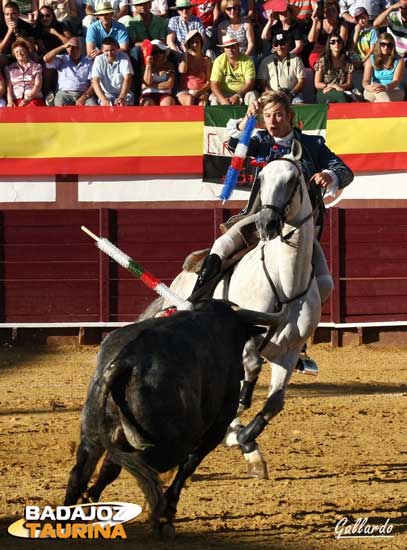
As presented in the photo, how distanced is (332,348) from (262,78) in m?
2.87

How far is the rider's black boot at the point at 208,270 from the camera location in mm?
5914

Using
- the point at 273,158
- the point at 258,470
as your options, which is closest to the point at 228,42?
the point at 273,158

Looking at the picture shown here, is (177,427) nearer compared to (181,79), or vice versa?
(177,427)

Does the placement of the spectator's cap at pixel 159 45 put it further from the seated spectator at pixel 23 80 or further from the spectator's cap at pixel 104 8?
the seated spectator at pixel 23 80

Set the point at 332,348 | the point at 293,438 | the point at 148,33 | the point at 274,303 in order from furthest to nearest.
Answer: the point at 148,33 < the point at 332,348 < the point at 293,438 < the point at 274,303

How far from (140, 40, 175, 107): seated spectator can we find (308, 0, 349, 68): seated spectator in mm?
1563

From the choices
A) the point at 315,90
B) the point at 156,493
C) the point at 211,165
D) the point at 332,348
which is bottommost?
the point at 332,348

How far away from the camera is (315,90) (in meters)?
12.2

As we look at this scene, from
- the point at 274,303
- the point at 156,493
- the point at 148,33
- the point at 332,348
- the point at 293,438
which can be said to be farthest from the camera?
the point at 148,33

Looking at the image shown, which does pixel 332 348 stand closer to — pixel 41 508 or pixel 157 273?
pixel 157 273

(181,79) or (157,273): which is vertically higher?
(181,79)

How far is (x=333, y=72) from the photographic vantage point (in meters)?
12.0

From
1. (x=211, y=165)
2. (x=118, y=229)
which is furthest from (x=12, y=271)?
(x=211, y=165)

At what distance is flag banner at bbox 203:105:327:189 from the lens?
1144 centimetres
